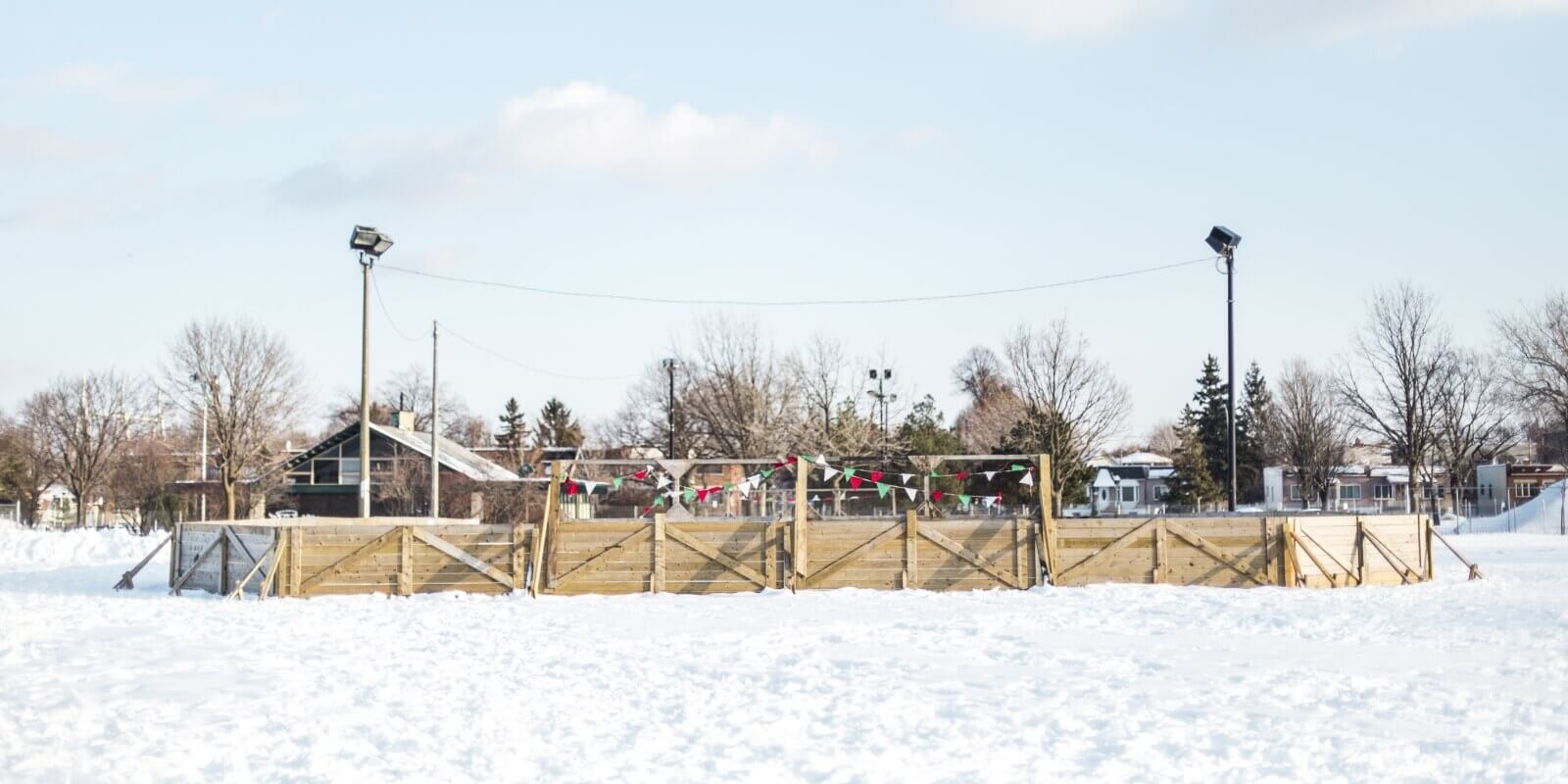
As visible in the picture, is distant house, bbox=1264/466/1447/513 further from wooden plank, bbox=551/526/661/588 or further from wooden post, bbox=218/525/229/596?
wooden post, bbox=218/525/229/596

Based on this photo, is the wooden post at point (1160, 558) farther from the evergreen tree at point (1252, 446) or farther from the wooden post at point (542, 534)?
the evergreen tree at point (1252, 446)

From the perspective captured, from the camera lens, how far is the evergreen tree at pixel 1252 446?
7362 cm

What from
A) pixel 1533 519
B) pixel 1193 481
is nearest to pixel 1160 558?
pixel 1533 519

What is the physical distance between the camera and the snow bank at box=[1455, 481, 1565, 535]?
1660 inches

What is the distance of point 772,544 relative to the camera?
2127cm

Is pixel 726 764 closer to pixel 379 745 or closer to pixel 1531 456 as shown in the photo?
pixel 379 745

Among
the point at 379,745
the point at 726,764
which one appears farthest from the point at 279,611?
the point at 726,764

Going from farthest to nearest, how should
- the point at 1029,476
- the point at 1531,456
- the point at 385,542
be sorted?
the point at 1531,456
the point at 1029,476
the point at 385,542

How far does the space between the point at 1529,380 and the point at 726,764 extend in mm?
Result: 50070

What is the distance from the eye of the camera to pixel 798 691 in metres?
11.0

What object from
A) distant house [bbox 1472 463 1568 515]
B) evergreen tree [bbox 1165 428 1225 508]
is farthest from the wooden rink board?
evergreen tree [bbox 1165 428 1225 508]

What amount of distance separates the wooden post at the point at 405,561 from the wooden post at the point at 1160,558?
11855 mm

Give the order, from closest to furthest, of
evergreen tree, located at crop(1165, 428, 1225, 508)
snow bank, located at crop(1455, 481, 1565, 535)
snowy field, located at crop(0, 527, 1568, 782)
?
1. snowy field, located at crop(0, 527, 1568, 782)
2. snow bank, located at crop(1455, 481, 1565, 535)
3. evergreen tree, located at crop(1165, 428, 1225, 508)

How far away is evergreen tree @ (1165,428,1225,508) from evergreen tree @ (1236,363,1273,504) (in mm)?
2968
